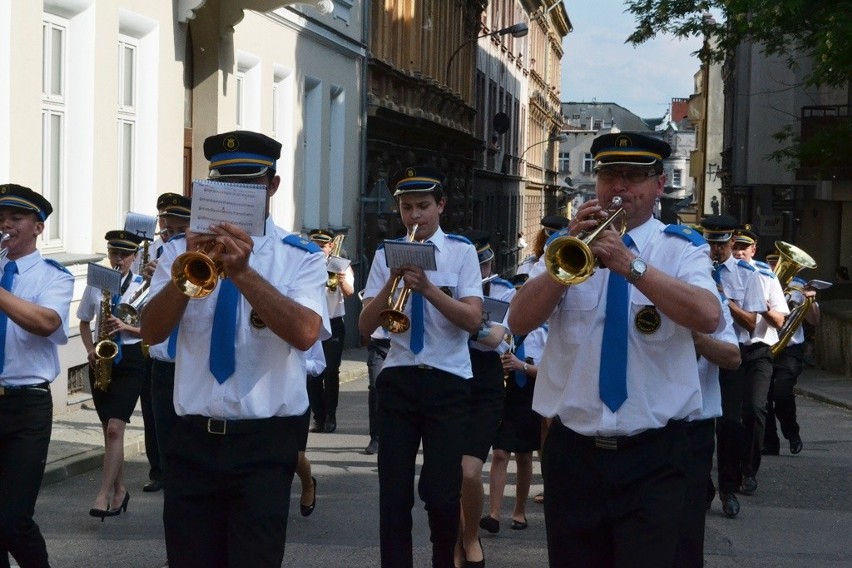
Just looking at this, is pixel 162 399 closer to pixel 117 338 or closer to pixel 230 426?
pixel 117 338

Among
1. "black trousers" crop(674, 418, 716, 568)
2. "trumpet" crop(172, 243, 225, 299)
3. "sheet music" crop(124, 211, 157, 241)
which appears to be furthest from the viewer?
"sheet music" crop(124, 211, 157, 241)

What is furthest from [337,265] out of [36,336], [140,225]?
[36,336]

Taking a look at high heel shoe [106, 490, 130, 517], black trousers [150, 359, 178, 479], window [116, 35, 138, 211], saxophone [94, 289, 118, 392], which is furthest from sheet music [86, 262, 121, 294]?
window [116, 35, 138, 211]

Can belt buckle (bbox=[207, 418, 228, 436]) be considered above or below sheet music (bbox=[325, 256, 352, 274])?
below

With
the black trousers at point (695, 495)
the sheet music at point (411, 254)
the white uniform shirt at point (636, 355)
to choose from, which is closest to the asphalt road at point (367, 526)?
the sheet music at point (411, 254)

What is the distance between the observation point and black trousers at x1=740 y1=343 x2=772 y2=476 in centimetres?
1047

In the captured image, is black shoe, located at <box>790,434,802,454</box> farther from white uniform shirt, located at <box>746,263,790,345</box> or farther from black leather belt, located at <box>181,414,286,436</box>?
black leather belt, located at <box>181,414,286,436</box>

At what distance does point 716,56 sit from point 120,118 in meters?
14.5

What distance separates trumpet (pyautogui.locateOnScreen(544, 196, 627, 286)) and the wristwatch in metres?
0.12

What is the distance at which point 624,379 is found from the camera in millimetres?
4539

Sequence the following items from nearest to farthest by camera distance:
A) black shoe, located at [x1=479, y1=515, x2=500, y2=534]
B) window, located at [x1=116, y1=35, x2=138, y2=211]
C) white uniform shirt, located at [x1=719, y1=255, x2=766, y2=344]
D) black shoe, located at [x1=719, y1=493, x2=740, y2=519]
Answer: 1. black shoe, located at [x1=479, y1=515, x2=500, y2=534]
2. black shoe, located at [x1=719, y1=493, x2=740, y2=519]
3. white uniform shirt, located at [x1=719, y1=255, x2=766, y2=344]
4. window, located at [x1=116, y1=35, x2=138, y2=211]

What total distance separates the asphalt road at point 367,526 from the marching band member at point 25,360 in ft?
5.70

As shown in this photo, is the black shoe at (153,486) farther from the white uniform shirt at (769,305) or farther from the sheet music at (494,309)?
the white uniform shirt at (769,305)

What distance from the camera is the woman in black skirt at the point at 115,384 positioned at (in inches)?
351
